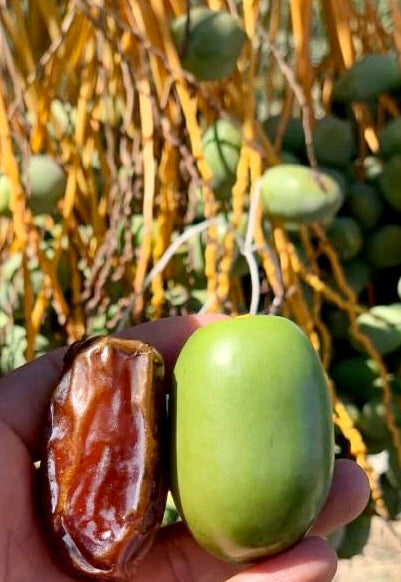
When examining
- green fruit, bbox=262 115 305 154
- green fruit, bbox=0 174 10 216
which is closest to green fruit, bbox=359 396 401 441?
green fruit, bbox=262 115 305 154

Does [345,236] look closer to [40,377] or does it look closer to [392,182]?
[392,182]

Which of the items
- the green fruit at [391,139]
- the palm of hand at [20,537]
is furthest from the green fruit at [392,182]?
the palm of hand at [20,537]

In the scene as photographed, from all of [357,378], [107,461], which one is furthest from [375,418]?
[107,461]

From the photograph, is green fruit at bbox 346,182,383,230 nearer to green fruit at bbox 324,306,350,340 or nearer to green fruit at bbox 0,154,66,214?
green fruit at bbox 324,306,350,340

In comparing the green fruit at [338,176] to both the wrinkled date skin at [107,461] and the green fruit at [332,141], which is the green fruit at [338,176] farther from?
the wrinkled date skin at [107,461]

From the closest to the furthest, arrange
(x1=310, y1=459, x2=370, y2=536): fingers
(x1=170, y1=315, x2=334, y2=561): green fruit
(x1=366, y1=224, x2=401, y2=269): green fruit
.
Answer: (x1=170, y1=315, x2=334, y2=561): green fruit
(x1=310, y1=459, x2=370, y2=536): fingers
(x1=366, y1=224, x2=401, y2=269): green fruit

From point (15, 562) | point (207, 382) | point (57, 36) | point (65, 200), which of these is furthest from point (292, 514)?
point (57, 36)
